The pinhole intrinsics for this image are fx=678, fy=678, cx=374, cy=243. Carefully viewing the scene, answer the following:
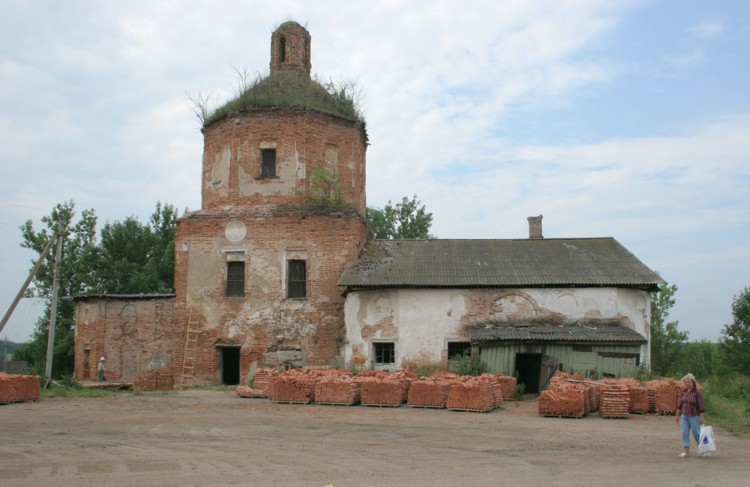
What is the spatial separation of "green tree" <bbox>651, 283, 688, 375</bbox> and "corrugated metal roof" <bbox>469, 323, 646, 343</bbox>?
55.3 ft

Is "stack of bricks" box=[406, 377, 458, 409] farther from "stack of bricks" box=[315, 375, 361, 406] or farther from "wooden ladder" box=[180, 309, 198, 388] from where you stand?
"wooden ladder" box=[180, 309, 198, 388]

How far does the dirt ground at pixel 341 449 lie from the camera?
902cm

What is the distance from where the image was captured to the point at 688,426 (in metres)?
11.0

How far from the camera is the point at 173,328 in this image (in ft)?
81.3

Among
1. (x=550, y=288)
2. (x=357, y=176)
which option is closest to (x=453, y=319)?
(x=550, y=288)

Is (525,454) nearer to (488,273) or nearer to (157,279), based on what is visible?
(488,273)

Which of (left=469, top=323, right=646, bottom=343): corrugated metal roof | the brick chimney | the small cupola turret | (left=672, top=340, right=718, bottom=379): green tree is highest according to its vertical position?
the small cupola turret

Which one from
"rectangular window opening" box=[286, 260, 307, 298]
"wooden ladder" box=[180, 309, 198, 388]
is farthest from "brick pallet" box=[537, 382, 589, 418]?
"wooden ladder" box=[180, 309, 198, 388]

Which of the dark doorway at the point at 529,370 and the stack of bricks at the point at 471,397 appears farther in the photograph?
the dark doorway at the point at 529,370

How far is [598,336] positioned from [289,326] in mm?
10366

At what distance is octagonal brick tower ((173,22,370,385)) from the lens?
2395 cm

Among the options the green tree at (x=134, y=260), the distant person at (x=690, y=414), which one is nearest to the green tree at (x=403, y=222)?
the green tree at (x=134, y=260)

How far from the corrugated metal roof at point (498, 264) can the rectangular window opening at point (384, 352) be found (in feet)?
7.07

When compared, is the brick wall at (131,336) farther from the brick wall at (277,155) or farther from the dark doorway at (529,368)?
the dark doorway at (529,368)
